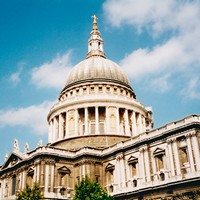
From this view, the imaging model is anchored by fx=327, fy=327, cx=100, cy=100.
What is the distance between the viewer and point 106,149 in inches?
2000

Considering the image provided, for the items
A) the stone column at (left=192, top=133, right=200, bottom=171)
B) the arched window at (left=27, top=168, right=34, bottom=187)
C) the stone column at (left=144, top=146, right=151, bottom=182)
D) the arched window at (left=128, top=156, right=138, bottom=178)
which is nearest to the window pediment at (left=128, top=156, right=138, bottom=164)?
the arched window at (left=128, top=156, right=138, bottom=178)

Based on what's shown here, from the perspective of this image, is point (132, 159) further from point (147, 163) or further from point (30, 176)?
point (30, 176)

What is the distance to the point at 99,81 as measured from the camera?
2574 inches

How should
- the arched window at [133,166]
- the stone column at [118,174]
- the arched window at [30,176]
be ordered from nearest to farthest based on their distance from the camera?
the arched window at [133,166]
the stone column at [118,174]
the arched window at [30,176]

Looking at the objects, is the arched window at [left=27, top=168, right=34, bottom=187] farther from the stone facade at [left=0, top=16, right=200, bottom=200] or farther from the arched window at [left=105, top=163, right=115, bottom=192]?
the arched window at [left=105, top=163, right=115, bottom=192]

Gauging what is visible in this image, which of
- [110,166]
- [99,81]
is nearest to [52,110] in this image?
[99,81]

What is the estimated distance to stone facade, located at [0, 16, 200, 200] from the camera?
39688mm

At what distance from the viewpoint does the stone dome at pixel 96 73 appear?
66.3 m

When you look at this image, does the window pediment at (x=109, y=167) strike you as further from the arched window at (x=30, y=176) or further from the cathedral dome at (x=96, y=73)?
the cathedral dome at (x=96, y=73)

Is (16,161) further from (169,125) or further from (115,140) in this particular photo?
(169,125)

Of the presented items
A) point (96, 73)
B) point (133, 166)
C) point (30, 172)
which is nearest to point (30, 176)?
point (30, 172)

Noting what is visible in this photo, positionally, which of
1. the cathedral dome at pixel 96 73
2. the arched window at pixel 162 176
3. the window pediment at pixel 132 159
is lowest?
the arched window at pixel 162 176

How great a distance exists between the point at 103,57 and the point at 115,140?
24.9 meters

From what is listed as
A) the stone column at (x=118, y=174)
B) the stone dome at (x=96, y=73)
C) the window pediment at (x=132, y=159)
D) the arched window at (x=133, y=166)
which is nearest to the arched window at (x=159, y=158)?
the window pediment at (x=132, y=159)
